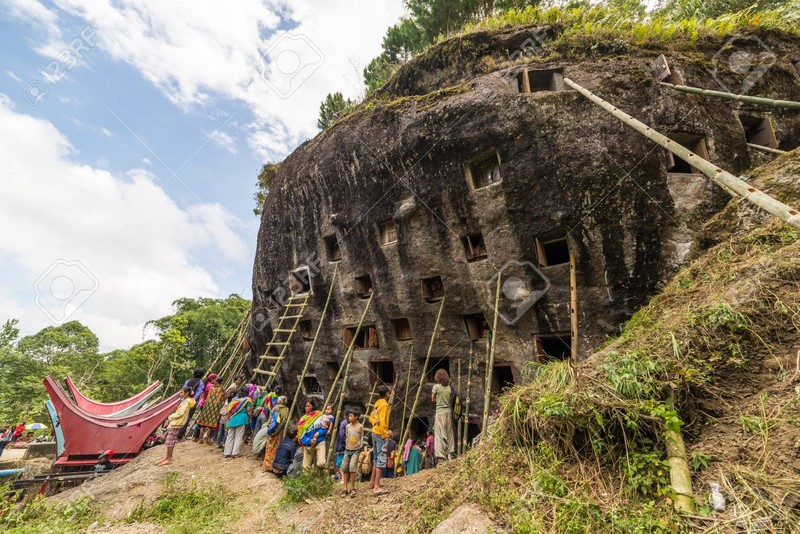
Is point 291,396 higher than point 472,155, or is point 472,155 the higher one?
point 472,155

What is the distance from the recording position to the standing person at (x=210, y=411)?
375 inches

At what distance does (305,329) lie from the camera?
14242 millimetres

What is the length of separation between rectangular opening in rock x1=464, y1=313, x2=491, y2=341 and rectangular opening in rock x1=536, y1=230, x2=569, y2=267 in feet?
7.99

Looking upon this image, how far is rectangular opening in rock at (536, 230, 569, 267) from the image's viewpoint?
8884mm

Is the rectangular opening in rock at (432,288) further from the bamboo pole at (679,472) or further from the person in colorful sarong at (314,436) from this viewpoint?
the bamboo pole at (679,472)

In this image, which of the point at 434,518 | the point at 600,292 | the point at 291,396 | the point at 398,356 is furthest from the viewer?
the point at 291,396

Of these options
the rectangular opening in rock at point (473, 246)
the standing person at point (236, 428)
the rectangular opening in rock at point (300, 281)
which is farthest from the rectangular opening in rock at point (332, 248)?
the standing person at point (236, 428)

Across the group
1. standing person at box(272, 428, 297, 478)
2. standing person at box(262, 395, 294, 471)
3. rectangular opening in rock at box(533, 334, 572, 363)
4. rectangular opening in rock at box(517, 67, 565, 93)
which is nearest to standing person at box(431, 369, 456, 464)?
rectangular opening in rock at box(533, 334, 572, 363)

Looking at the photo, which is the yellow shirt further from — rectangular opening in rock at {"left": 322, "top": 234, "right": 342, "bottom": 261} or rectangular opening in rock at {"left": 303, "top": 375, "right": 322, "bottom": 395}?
rectangular opening in rock at {"left": 303, "top": 375, "right": 322, "bottom": 395}

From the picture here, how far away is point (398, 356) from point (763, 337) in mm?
9008

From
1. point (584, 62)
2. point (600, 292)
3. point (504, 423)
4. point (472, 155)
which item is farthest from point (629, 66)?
point (504, 423)

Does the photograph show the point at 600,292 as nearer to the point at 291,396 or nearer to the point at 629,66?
the point at 629,66

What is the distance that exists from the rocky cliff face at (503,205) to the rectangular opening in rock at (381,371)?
69 mm

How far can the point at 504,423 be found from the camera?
14.7 ft
